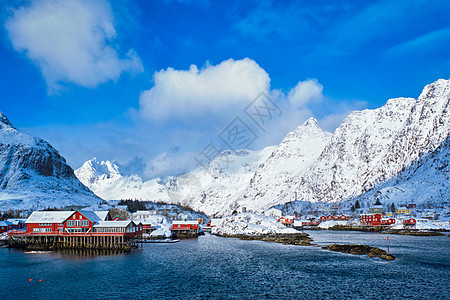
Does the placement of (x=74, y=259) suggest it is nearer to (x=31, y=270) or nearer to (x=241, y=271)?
(x=31, y=270)

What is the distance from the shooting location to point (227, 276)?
56031 mm

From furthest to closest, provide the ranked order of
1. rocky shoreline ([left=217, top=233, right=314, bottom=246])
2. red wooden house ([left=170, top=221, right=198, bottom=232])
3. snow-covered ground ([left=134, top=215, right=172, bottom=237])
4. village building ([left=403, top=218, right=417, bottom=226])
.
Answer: village building ([left=403, top=218, right=417, bottom=226]), red wooden house ([left=170, top=221, right=198, bottom=232]), snow-covered ground ([left=134, top=215, right=172, bottom=237]), rocky shoreline ([left=217, top=233, right=314, bottom=246])

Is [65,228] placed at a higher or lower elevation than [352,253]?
higher

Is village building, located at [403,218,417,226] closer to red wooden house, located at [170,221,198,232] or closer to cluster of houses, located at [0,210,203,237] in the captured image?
red wooden house, located at [170,221,198,232]

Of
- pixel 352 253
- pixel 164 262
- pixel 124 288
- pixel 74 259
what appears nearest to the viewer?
pixel 124 288

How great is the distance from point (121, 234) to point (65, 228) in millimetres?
17715

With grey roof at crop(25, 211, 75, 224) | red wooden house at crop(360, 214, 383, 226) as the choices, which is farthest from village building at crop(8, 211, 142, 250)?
red wooden house at crop(360, 214, 383, 226)

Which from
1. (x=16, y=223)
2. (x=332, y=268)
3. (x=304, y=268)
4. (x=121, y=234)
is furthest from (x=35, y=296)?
(x=16, y=223)

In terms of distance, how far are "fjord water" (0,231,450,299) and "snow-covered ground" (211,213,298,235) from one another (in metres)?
67.3

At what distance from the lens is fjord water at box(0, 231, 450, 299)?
149 ft

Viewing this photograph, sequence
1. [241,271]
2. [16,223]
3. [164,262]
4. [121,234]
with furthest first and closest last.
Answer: [16,223] < [121,234] < [164,262] < [241,271]

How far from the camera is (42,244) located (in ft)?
333

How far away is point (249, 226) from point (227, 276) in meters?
95.1

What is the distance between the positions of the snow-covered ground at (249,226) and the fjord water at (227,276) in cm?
6727
